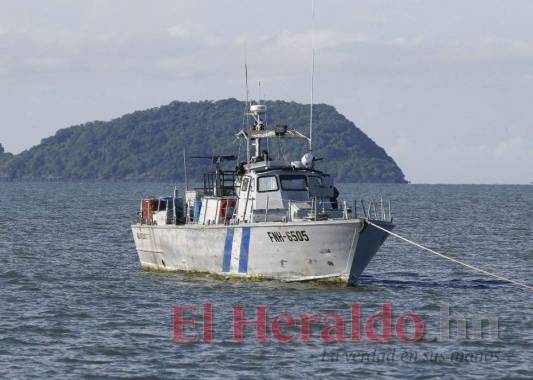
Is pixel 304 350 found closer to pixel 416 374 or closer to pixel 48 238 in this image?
pixel 416 374

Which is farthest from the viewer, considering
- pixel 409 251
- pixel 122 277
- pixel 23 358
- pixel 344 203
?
pixel 409 251

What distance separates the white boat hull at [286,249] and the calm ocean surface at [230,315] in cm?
52

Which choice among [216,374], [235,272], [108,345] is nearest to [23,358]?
[108,345]

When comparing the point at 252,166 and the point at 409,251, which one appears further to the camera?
the point at 409,251

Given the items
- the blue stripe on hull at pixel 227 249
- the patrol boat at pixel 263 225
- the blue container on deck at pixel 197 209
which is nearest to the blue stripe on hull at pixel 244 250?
the patrol boat at pixel 263 225

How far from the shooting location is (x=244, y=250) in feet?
125

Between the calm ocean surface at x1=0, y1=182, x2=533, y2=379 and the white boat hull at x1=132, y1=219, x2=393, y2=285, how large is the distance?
1.71 ft

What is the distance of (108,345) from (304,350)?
473 centimetres

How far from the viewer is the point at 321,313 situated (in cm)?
3253

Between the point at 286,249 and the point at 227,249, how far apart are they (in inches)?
111

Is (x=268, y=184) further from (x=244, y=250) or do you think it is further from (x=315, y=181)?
(x=244, y=250)

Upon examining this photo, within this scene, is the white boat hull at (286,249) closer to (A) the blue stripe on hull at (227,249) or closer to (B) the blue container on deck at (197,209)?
(A) the blue stripe on hull at (227,249)

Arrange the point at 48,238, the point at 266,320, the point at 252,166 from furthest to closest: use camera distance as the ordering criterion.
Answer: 1. the point at 48,238
2. the point at 252,166
3. the point at 266,320

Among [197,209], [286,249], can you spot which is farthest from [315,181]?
[197,209]
